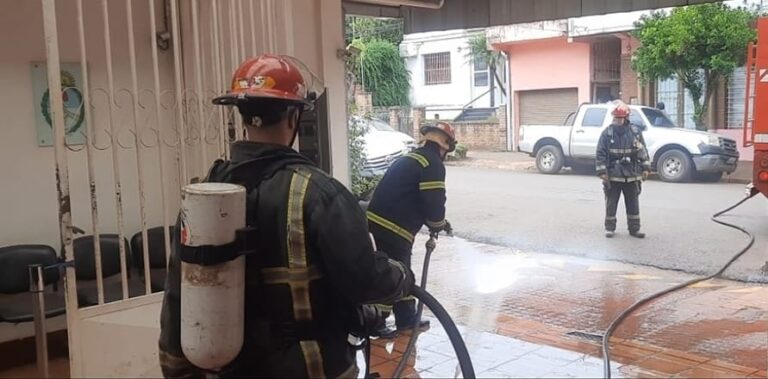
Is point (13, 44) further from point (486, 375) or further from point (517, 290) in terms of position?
point (517, 290)

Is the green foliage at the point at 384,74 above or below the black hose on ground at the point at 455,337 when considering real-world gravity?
above

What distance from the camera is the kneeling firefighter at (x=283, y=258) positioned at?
2148mm

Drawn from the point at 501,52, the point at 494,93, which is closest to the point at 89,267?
the point at 501,52

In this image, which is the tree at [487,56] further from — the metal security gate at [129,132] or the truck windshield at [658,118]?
the metal security gate at [129,132]

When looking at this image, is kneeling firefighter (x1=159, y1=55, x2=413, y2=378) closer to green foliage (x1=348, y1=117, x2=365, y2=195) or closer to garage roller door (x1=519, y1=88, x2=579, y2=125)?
green foliage (x1=348, y1=117, x2=365, y2=195)

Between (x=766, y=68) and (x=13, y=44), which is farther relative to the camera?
(x=766, y=68)

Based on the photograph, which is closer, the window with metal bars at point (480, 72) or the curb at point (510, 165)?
the curb at point (510, 165)

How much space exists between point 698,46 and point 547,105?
21.1ft

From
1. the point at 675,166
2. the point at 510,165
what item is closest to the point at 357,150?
the point at 675,166

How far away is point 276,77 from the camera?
2.28 metres

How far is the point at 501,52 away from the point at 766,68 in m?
16.2

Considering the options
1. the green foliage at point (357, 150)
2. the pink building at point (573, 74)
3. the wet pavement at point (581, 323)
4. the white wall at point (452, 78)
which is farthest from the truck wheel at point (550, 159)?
the wet pavement at point (581, 323)

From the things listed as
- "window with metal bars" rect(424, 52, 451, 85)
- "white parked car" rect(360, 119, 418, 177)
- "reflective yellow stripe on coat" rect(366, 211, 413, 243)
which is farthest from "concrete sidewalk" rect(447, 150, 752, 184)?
"reflective yellow stripe on coat" rect(366, 211, 413, 243)

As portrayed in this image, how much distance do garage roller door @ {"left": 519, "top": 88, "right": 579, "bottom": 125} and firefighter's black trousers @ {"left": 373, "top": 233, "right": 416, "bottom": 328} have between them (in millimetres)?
17413
